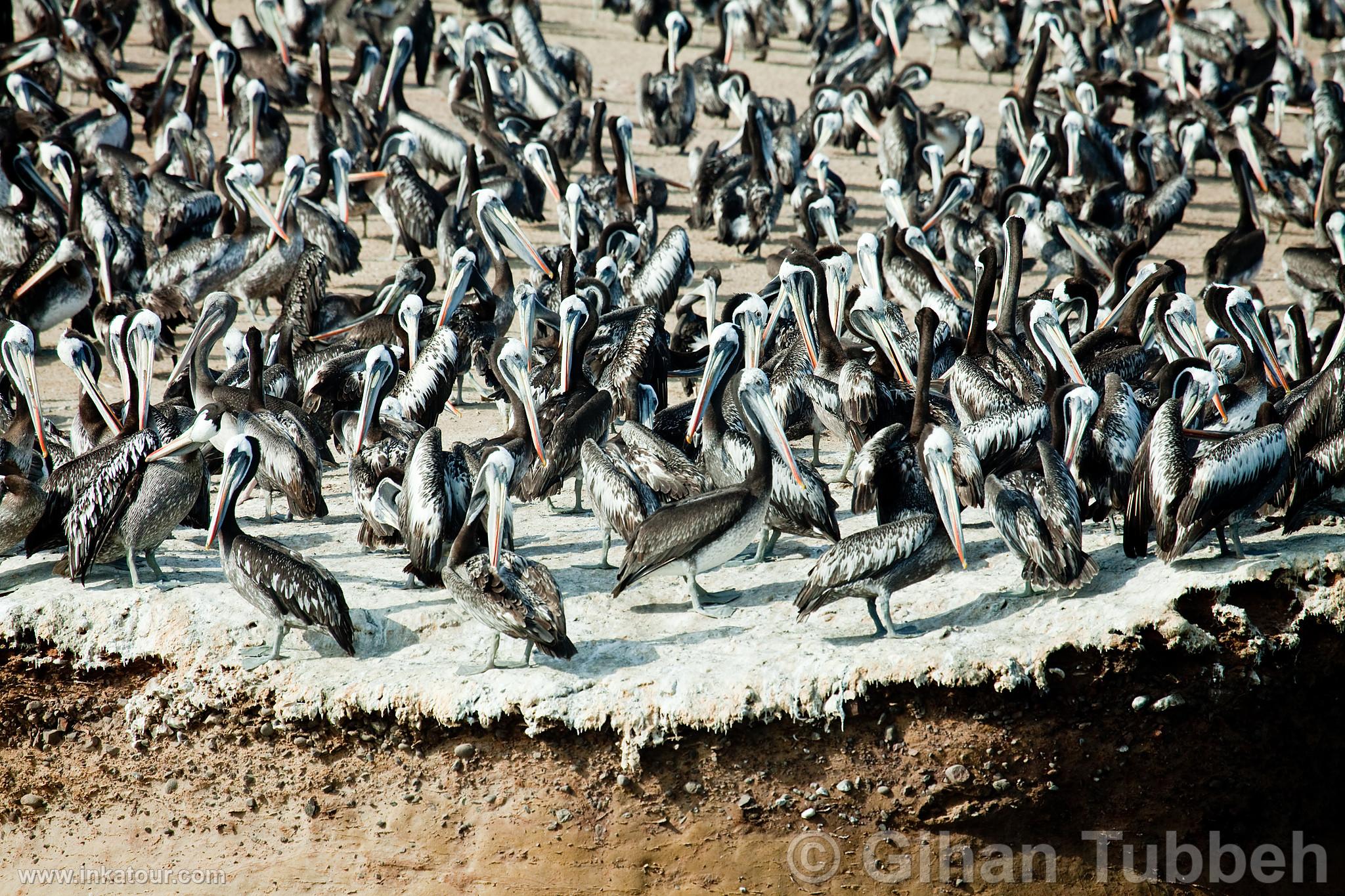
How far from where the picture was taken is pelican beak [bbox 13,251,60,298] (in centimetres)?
1143

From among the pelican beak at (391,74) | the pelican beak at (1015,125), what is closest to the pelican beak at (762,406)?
the pelican beak at (1015,125)

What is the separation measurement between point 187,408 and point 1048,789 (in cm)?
602

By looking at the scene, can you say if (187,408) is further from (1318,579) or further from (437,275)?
(1318,579)

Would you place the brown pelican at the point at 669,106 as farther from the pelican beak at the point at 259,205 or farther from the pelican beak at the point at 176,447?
the pelican beak at the point at 176,447

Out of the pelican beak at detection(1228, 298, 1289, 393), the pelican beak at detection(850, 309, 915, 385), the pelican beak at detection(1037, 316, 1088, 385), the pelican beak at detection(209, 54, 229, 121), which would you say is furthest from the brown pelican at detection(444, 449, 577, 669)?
the pelican beak at detection(209, 54, 229, 121)

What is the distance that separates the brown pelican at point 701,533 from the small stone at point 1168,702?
213 centimetres

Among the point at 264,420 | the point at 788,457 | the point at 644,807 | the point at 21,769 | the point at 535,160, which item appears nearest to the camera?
the point at 644,807

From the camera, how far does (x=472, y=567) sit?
6.73 m

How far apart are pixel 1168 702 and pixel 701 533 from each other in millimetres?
2380

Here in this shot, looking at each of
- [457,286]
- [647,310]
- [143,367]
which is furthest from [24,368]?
[647,310]

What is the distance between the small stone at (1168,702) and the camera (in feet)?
22.0

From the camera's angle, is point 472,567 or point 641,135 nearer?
point 472,567

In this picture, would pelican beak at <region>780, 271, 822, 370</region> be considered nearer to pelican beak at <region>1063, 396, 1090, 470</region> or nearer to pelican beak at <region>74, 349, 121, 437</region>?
pelican beak at <region>1063, 396, 1090, 470</region>

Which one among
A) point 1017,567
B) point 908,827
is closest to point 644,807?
point 908,827
